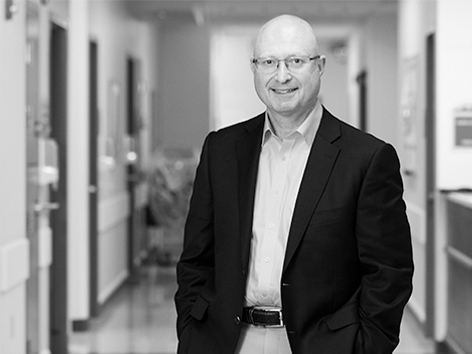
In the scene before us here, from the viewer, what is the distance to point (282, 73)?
225cm

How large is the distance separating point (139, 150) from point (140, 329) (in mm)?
3961

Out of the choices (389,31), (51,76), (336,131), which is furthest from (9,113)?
(389,31)

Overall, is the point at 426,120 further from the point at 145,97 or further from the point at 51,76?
the point at 145,97

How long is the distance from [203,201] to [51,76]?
4.24 m

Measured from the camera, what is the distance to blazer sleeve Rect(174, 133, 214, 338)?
8.18 feet

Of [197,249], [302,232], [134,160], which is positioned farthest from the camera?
[134,160]

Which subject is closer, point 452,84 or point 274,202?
point 274,202

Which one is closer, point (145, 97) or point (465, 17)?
point (465, 17)

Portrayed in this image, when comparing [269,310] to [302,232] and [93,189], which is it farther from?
[93,189]

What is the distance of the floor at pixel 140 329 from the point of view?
6.48m

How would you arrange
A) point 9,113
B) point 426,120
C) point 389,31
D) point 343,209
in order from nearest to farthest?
1. point 343,209
2. point 9,113
3. point 426,120
4. point 389,31

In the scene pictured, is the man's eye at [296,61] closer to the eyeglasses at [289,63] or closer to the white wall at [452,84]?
the eyeglasses at [289,63]

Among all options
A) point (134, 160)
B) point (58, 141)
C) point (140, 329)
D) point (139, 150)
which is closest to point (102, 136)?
point (58, 141)

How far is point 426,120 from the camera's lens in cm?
674
